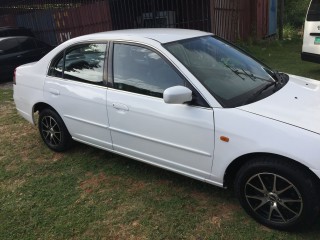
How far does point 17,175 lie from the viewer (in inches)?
174

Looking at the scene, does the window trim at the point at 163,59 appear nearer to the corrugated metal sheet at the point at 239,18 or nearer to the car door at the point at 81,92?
the car door at the point at 81,92

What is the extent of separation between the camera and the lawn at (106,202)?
10.4ft

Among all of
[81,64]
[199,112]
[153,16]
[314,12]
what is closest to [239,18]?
[153,16]

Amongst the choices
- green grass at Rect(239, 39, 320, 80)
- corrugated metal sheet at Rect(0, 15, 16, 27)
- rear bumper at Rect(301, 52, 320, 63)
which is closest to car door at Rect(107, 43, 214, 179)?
rear bumper at Rect(301, 52, 320, 63)

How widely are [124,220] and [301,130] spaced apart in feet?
5.72

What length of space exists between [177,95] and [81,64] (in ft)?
5.47

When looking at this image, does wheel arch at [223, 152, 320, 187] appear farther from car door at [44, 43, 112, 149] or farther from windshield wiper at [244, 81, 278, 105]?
car door at [44, 43, 112, 149]

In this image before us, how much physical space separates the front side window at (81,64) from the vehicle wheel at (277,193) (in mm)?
1879

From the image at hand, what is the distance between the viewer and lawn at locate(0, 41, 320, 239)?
10.4ft

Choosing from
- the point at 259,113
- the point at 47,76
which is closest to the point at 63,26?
the point at 47,76

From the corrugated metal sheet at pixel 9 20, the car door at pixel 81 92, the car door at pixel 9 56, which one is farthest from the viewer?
the corrugated metal sheet at pixel 9 20

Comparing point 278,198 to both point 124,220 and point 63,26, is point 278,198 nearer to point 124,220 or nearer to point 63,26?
point 124,220

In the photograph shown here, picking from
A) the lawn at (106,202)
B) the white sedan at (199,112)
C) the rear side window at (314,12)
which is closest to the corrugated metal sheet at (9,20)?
the rear side window at (314,12)

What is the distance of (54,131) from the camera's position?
15.8 ft
